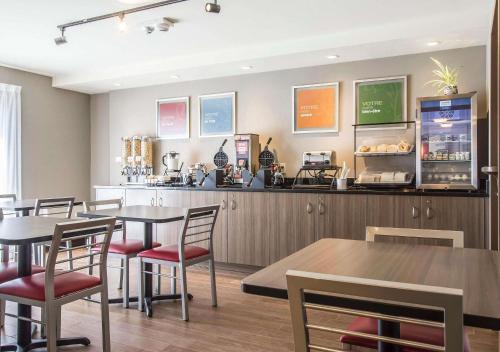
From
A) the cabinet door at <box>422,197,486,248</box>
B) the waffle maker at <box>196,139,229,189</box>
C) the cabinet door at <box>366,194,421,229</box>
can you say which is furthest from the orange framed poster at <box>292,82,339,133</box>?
the cabinet door at <box>422,197,486,248</box>

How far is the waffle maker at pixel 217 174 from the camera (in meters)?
5.19

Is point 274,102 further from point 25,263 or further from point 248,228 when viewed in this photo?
point 25,263

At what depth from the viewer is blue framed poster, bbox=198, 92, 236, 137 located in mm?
5699

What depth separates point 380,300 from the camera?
1093mm

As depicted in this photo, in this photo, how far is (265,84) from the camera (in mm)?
5469

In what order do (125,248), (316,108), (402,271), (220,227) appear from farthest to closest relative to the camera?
(316,108) → (220,227) → (125,248) → (402,271)

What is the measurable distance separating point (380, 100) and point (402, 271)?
3.62m

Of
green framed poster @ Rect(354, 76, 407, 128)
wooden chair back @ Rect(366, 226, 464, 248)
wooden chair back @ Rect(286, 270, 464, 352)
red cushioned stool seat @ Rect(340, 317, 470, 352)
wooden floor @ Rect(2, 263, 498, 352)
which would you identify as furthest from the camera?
green framed poster @ Rect(354, 76, 407, 128)

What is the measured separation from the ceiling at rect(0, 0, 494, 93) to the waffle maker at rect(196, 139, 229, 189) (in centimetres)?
111

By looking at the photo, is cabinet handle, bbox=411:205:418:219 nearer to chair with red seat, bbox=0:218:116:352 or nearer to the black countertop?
the black countertop

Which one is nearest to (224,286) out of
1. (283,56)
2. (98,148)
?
(283,56)

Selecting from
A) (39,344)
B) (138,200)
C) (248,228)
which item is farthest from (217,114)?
(39,344)

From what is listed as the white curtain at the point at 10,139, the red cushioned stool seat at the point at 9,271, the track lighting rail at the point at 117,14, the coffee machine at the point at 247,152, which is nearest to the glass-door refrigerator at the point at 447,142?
the coffee machine at the point at 247,152

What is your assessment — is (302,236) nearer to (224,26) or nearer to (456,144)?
(456,144)
